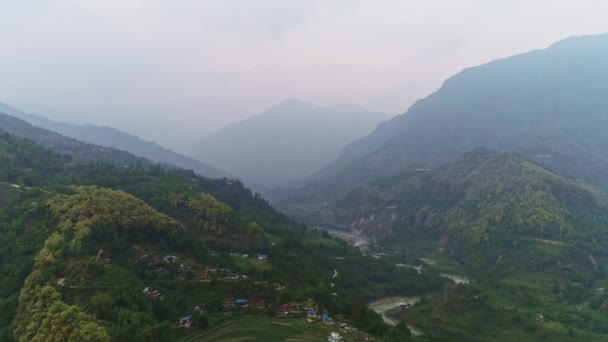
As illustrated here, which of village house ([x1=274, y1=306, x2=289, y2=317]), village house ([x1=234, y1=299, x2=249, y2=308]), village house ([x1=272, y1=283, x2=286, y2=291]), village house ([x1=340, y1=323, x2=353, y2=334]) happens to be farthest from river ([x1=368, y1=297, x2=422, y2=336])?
village house ([x1=234, y1=299, x2=249, y2=308])

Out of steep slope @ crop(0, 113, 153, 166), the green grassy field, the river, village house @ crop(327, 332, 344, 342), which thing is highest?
steep slope @ crop(0, 113, 153, 166)

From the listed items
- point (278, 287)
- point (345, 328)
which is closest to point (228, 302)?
point (278, 287)

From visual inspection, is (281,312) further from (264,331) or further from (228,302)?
(228,302)

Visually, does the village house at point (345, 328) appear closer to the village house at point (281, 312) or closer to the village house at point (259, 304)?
the village house at point (281, 312)

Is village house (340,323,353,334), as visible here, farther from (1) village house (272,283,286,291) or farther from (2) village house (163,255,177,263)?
(2) village house (163,255,177,263)

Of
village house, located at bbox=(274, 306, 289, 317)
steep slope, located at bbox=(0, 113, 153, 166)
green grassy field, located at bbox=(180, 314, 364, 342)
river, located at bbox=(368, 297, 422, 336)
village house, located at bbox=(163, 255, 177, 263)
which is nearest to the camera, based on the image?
green grassy field, located at bbox=(180, 314, 364, 342)

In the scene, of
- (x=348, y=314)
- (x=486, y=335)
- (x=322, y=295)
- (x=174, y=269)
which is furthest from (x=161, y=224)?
(x=486, y=335)

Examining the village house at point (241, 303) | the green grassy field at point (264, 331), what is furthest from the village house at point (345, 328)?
the village house at point (241, 303)
